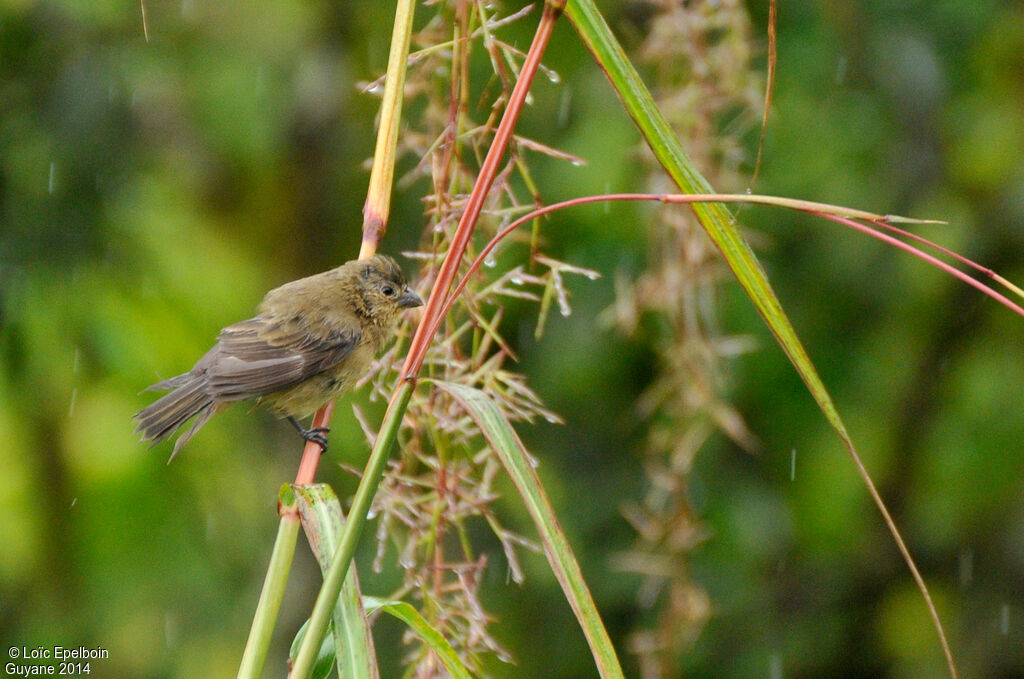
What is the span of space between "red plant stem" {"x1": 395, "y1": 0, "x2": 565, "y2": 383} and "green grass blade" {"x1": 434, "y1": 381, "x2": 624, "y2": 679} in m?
0.13

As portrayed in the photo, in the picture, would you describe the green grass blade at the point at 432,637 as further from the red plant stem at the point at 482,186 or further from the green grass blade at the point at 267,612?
the red plant stem at the point at 482,186

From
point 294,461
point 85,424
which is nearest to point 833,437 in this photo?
point 294,461

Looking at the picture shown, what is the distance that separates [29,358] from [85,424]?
10.2 inches

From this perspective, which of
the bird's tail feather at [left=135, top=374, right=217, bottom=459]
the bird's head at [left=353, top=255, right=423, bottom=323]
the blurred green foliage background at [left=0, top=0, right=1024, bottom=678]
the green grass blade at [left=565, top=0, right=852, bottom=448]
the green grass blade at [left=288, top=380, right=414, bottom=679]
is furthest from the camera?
the blurred green foliage background at [left=0, top=0, right=1024, bottom=678]

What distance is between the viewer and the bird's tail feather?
235cm

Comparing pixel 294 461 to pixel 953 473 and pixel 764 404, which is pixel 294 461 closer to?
pixel 764 404

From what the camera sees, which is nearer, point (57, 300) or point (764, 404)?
point (57, 300)

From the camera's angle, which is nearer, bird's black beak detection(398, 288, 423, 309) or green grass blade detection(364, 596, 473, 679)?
green grass blade detection(364, 596, 473, 679)

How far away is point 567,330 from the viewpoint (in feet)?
11.6

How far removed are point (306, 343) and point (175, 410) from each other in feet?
1.67

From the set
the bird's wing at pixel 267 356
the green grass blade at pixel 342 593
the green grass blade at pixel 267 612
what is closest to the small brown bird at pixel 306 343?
the bird's wing at pixel 267 356

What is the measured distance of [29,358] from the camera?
10.7ft

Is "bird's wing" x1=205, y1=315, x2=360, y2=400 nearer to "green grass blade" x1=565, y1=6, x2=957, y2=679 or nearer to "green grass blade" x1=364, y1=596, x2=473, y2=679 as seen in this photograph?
"green grass blade" x1=364, y1=596, x2=473, y2=679

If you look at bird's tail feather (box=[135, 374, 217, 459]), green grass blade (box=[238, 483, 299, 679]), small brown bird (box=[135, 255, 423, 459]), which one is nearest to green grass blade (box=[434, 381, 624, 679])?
green grass blade (box=[238, 483, 299, 679])
